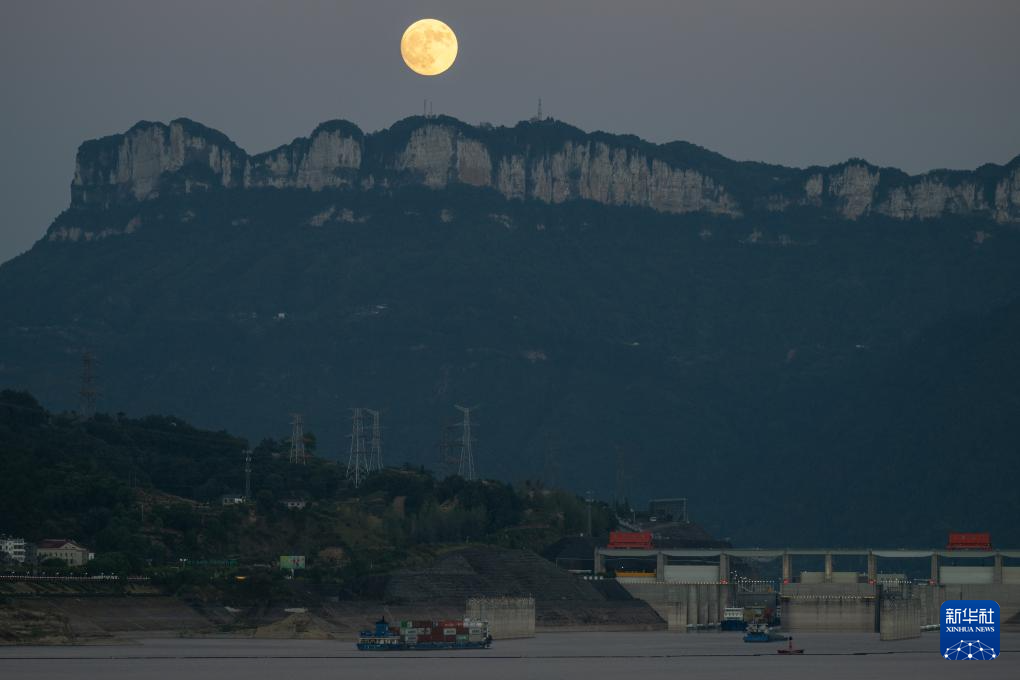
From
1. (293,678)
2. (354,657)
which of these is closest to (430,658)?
(354,657)

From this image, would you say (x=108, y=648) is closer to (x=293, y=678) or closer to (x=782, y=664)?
(x=293, y=678)

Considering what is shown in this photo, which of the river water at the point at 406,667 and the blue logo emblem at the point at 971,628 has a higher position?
the blue logo emblem at the point at 971,628

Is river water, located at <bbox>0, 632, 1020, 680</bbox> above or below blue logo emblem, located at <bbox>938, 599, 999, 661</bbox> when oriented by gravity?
below

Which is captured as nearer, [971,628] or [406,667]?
[971,628]

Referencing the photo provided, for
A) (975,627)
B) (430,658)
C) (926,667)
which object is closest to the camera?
(975,627)

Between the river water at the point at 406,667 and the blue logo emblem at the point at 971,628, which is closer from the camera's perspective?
the blue logo emblem at the point at 971,628

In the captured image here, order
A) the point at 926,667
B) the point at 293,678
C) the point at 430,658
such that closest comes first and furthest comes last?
the point at 293,678
the point at 926,667
the point at 430,658

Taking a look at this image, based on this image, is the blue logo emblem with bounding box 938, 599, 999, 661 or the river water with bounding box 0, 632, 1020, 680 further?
the river water with bounding box 0, 632, 1020, 680

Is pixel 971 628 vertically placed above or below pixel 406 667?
above

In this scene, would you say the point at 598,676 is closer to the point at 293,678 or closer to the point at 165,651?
the point at 293,678

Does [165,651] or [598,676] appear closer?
[598,676]
